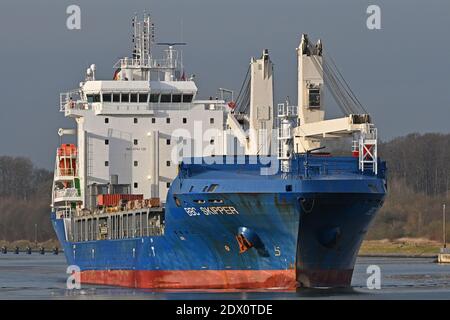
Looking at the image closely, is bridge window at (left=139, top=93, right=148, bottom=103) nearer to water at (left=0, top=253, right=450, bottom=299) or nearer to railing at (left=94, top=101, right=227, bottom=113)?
railing at (left=94, top=101, right=227, bottom=113)

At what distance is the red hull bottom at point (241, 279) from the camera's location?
1972 inches

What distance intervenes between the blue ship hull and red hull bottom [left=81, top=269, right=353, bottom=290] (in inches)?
1.4

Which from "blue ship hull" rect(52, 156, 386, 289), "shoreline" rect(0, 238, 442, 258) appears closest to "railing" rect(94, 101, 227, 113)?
"blue ship hull" rect(52, 156, 386, 289)

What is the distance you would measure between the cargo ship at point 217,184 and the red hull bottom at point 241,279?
47 millimetres

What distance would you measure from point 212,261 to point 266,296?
197 inches

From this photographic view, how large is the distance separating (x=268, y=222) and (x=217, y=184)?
2389 mm

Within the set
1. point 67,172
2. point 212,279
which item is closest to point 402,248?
point 67,172

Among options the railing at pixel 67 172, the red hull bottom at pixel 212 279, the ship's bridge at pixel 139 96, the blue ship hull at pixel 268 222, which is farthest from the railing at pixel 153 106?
the blue ship hull at pixel 268 222

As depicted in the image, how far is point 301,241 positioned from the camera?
49906mm

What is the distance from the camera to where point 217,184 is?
5091cm

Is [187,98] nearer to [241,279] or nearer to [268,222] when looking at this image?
[241,279]

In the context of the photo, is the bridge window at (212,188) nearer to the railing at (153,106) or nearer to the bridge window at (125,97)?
the railing at (153,106)

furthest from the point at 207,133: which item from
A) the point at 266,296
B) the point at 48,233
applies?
the point at 48,233
